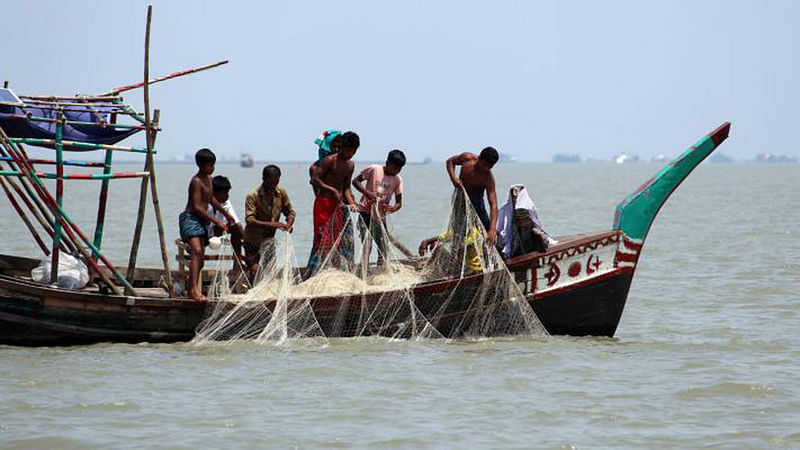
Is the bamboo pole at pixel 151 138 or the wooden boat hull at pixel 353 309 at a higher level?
the bamboo pole at pixel 151 138

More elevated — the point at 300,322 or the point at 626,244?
the point at 626,244

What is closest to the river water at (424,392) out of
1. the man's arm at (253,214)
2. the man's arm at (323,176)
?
the man's arm at (253,214)

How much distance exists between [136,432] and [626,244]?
17.3 feet

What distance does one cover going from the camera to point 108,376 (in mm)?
9844

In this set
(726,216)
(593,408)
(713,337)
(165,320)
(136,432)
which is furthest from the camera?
(726,216)

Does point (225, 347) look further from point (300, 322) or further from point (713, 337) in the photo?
point (713, 337)

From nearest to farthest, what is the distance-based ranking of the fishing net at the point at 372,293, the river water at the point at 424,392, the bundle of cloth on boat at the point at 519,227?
1. the river water at the point at 424,392
2. the fishing net at the point at 372,293
3. the bundle of cloth on boat at the point at 519,227

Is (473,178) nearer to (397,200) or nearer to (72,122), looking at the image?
(397,200)

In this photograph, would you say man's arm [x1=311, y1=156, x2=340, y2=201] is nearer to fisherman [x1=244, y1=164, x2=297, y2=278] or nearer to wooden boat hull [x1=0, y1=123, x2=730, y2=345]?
fisherman [x1=244, y1=164, x2=297, y2=278]

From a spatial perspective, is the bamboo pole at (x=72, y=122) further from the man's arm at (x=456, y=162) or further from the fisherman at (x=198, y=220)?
the man's arm at (x=456, y=162)

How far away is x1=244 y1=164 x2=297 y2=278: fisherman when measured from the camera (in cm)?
1090

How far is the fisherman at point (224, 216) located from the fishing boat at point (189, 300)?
2.01 feet

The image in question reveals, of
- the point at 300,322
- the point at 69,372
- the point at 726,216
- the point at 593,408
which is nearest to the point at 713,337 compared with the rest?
the point at 593,408

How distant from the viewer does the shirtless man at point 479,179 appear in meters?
10.9
